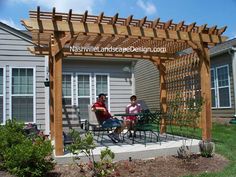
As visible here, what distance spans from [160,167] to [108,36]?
9.67 ft

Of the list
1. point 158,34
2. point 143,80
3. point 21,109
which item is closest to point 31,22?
point 158,34

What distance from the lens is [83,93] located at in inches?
454

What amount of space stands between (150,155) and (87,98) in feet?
17.2

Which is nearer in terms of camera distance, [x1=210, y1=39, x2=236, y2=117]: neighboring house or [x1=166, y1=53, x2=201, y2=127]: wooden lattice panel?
[x1=166, y1=53, x2=201, y2=127]: wooden lattice panel

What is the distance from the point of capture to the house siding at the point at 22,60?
9852 millimetres

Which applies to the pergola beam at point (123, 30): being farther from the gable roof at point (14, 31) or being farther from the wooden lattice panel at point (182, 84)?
the gable roof at point (14, 31)

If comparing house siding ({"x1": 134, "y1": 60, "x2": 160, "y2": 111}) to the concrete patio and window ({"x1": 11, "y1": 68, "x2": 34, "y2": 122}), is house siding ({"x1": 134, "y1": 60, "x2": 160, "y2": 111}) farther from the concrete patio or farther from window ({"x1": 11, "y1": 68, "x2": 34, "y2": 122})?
the concrete patio

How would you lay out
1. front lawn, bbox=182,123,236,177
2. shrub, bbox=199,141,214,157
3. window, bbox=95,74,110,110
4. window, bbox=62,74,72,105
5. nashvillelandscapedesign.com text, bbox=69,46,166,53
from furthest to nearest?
window, bbox=95,74,110,110, window, bbox=62,74,72,105, nashvillelandscapedesign.com text, bbox=69,46,166,53, shrub, bbox=199,141,214,157, front lawn, bbox=182,123,236,177

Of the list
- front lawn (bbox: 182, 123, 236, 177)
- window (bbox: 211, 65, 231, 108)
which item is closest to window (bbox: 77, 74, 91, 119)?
front lawn (bbox: 182, 123, 236, 177)

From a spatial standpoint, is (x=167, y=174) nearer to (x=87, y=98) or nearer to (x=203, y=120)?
(x=203, y=120)

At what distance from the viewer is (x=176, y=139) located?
26.7 feet

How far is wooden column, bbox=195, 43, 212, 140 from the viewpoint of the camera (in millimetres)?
7496

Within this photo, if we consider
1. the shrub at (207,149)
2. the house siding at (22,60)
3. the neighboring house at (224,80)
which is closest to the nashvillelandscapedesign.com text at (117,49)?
the house siding at (22,60)

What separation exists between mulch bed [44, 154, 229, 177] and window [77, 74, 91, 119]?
5299mm
